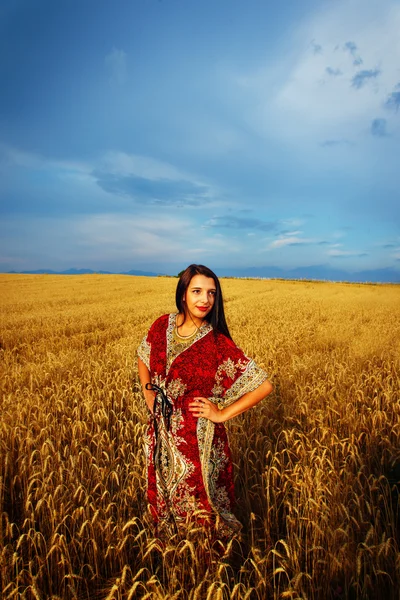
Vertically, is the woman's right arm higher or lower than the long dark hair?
lower

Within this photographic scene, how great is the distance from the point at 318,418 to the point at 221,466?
250cm

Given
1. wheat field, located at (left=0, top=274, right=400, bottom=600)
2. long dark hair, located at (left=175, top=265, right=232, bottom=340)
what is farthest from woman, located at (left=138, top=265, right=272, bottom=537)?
wheat field, located at (left=0, top=274, right=400, bottom=600)

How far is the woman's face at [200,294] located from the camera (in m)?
2.50

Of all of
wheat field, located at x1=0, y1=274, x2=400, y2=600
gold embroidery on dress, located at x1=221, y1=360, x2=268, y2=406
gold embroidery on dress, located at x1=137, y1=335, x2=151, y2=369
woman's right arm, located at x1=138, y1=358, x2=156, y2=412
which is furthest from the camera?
gold embroidery on dress, located at x1=137, y1=335, x2=151, y2=369

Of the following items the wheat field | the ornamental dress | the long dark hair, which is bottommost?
the wheat field

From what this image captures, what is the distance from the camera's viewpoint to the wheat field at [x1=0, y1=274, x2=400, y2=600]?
2355 mm

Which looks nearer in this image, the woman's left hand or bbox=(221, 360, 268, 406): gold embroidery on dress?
the woman's left hand

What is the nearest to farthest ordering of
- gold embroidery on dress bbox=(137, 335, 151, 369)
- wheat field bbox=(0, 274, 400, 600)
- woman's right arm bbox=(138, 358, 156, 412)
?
wheat field bbox=(0, 274, 400, 600) → woman's right arm bbox=(138, 358, 156, 412) → gold embroidery on dress bbox=(137, 335, 151, 369)

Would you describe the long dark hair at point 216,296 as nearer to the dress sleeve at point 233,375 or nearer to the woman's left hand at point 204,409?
the dress sleeve at point 233,375

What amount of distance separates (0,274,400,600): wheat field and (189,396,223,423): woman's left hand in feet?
2.30

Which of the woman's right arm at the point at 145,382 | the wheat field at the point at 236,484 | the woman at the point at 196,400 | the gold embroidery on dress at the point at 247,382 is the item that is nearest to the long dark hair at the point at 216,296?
the woman at the point at 196,400

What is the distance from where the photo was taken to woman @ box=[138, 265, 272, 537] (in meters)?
2.50

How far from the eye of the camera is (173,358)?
2598 mm

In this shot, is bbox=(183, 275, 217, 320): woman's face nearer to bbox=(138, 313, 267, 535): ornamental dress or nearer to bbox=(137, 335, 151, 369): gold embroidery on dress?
bbox=(138, 313, 267, 535): ornamental dress
